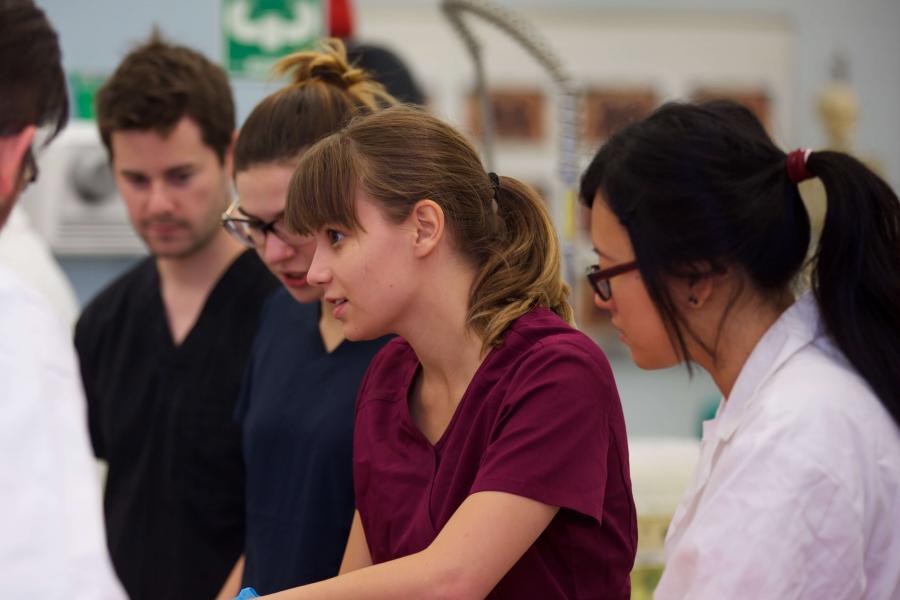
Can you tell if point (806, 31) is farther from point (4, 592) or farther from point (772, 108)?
point (4, 592)

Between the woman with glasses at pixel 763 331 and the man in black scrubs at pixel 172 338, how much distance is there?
627 millimetres

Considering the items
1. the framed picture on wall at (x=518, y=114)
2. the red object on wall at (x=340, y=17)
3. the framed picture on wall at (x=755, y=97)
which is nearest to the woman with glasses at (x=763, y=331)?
the red object on wall at (x=340, y=17)

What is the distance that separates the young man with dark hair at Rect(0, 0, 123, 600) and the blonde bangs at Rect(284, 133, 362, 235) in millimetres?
400

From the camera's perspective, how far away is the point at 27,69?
1037mm

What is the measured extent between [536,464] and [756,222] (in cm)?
39

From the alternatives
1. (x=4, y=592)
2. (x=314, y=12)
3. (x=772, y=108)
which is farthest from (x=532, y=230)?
(x=772, y=108)

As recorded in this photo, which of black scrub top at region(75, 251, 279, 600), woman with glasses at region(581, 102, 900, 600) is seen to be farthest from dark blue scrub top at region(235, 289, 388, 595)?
woman with glasses at region(581, 102, 900, 600)

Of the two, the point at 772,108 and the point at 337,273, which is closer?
the point at 337,273

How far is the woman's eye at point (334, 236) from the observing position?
118 centimetres

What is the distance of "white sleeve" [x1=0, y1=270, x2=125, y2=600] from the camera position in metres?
0.70

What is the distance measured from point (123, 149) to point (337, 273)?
811 millimetres

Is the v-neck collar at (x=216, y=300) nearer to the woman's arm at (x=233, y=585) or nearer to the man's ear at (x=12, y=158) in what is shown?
the woman's arm at (x=233, y=585)

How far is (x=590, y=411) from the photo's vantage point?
1.08m

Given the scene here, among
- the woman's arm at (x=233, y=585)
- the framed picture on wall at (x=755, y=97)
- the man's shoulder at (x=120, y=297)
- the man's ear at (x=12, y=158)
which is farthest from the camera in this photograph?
the framed picture on wall at (x=755, y=97)
